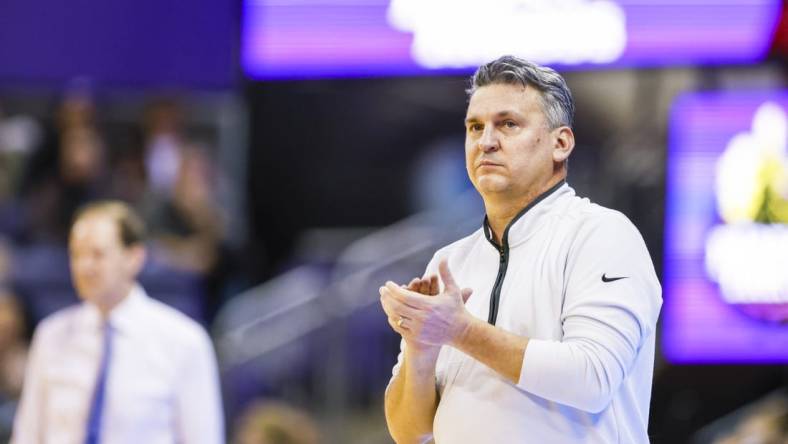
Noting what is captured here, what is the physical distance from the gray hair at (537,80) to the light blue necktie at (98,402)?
10.7 ft

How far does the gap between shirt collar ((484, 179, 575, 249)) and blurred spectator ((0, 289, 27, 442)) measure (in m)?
5.52

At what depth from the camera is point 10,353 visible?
26.6 ft

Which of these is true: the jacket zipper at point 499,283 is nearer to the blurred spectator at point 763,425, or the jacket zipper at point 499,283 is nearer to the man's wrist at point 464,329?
the man's wrist at point 464,329

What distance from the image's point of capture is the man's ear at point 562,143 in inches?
124

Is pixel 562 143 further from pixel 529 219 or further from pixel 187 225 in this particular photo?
pixel 187 225

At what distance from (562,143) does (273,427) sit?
4.12 m

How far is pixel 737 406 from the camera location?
338 inches

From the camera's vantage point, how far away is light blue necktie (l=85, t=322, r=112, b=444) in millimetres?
5742

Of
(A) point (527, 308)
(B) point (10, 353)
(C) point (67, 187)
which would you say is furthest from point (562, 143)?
(C) point (67, 187)

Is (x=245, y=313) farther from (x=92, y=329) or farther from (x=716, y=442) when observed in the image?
(x=716, y=442)

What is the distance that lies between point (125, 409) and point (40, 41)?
4070 millimetres

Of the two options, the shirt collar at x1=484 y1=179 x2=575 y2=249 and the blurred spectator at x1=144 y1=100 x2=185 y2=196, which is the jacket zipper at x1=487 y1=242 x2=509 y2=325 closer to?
the shirt collar at x1=484 y1=179 x2=575 y2=249

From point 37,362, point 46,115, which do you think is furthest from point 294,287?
point 37,362

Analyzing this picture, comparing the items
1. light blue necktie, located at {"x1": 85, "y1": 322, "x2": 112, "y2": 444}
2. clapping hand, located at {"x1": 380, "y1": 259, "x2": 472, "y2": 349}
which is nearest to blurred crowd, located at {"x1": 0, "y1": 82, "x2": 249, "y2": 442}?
light blue necktie, located at {"x1": 85, "y1": 322, "x2": 112, "y2": 444}
